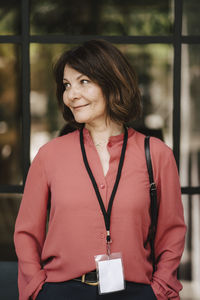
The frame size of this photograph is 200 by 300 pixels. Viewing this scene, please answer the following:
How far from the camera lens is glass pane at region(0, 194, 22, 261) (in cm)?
362

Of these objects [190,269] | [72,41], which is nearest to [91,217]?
[72,41]

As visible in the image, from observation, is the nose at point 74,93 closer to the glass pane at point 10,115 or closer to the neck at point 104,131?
the neck at point 104,131

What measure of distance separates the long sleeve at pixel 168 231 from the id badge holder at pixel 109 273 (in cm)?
23

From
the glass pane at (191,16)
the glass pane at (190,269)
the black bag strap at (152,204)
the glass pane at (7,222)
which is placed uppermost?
the glass pane at (191,16)

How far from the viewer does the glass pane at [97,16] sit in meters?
3.70

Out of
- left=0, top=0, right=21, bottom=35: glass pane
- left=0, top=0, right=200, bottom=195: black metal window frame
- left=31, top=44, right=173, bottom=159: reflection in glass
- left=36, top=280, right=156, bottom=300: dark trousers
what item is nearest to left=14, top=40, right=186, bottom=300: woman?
left=36, top=280, right=156, bottom=300: dark trousers

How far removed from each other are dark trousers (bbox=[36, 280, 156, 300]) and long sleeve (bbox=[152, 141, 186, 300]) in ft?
0.23

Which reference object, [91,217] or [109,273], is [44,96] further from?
[109,273]

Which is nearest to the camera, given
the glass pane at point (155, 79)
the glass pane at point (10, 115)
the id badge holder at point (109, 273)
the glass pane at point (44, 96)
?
the id badge holder at point (109, 273)

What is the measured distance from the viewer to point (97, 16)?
12.7ft

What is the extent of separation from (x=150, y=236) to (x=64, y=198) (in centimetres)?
50

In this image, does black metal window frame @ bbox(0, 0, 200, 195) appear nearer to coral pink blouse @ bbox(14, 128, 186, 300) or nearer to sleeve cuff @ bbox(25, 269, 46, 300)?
coral pink blouse @ bbox(14, 128, 186, 300)

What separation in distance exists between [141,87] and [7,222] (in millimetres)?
2548

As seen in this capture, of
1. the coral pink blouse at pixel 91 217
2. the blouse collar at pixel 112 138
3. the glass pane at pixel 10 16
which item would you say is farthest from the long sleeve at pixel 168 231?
the glass pane at pixel 10 16
